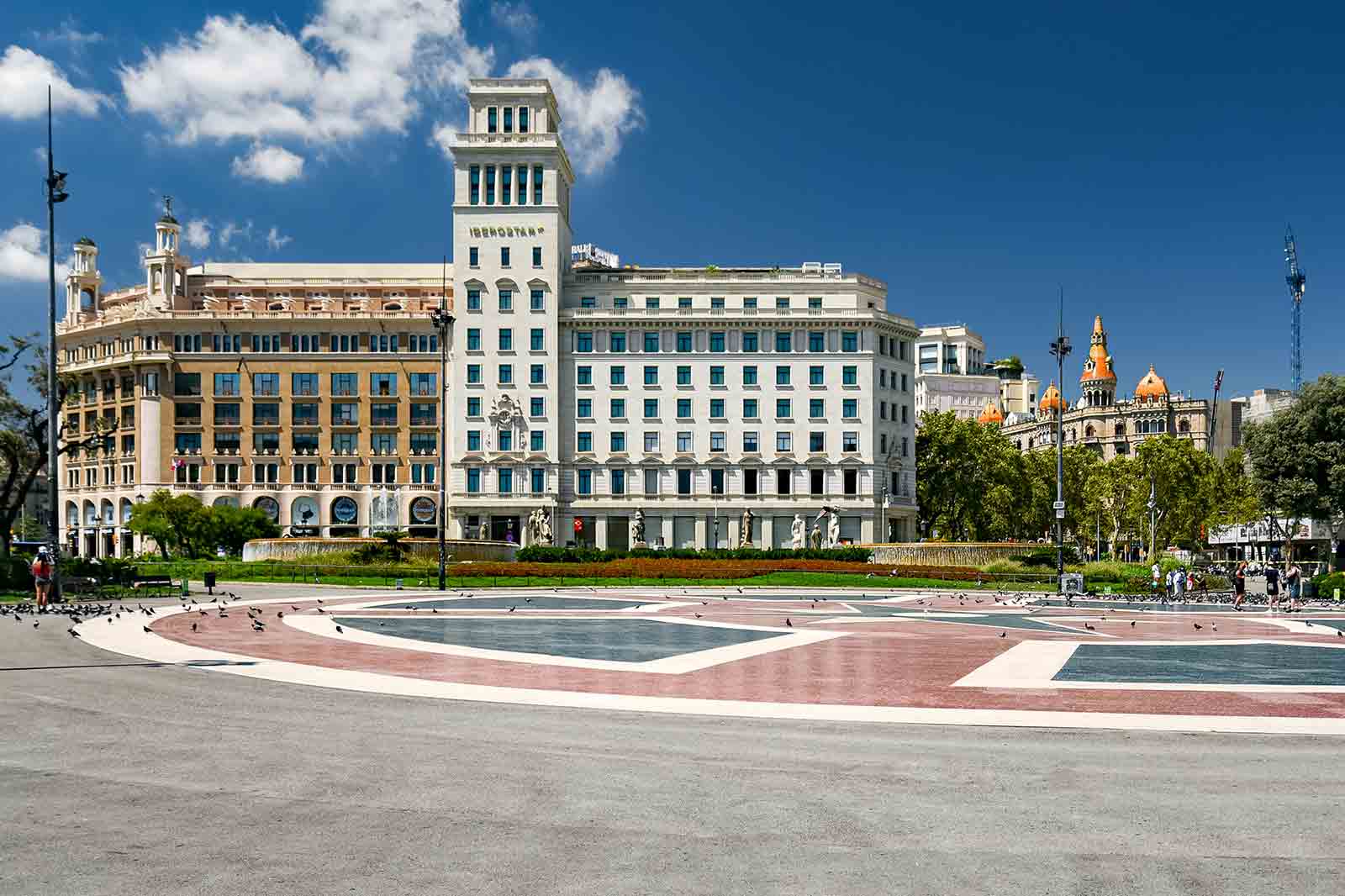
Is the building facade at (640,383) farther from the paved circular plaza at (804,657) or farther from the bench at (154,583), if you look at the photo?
the paved circular plaza at (804,657)

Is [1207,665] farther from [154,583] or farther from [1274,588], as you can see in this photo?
[154,583]

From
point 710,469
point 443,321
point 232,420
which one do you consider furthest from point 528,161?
point 443,321

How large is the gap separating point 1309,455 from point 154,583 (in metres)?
63.8

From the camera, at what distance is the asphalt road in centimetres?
785

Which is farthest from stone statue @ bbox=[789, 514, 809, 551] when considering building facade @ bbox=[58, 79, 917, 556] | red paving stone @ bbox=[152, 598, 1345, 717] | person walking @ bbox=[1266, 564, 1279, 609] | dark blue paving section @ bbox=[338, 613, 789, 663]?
dark blue paving section @ bbox=[338, 613, 789, 663]

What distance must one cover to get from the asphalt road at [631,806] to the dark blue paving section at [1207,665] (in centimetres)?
573

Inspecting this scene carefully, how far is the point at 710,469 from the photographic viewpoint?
317 feet

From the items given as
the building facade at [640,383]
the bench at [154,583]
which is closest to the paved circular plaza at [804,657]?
the bench at [154,583]

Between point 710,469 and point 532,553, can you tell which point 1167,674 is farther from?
point 710,469

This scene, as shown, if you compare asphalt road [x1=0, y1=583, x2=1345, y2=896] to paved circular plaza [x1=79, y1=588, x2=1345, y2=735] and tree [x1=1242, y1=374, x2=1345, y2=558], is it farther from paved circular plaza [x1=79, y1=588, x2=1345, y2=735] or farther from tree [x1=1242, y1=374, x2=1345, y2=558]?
Answer: tree [x1=1242, y1=374, x2=1345, y2=558]

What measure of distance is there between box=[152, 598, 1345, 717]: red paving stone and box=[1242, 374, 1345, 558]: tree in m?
42.4

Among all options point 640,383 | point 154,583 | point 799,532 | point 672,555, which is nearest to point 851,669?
point 154,583

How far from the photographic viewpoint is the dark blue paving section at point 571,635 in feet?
74.6

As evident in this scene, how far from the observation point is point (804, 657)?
71.4ft
